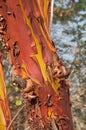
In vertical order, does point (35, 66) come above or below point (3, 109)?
above

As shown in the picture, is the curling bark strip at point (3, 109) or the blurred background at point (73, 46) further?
the blurred background at point (73, 46)

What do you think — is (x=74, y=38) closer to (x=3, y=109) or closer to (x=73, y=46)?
(x=73, y=46)

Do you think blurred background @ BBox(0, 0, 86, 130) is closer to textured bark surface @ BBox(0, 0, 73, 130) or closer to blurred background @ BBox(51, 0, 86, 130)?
blurred background @ BBox(51, 0, 86, 130)

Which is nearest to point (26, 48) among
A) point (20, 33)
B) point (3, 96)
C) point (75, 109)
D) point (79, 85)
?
point (20, 33)

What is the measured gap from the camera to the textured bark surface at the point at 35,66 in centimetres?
88

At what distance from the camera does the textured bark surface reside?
88 cm

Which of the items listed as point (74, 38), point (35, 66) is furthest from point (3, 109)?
point (74, 38)

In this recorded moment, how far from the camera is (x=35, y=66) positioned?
2.93 feet

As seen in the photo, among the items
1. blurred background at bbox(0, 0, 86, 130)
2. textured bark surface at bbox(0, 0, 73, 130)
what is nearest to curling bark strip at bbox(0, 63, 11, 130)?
textured bark surface at bbox(0, 0, 73, 130)

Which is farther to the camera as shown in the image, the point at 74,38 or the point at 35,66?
the point at 74,38

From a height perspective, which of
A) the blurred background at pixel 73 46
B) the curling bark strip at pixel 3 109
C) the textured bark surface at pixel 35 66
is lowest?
the blurred background at pixel 73 46

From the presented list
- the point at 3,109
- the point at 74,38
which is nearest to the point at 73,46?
the point at 74,38

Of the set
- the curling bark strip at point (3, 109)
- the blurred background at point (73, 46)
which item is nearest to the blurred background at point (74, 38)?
the blurred background at point (73, 46)

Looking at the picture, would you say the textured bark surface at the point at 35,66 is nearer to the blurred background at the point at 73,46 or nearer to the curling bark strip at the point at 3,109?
the curling bark strip at the point at 3,109
